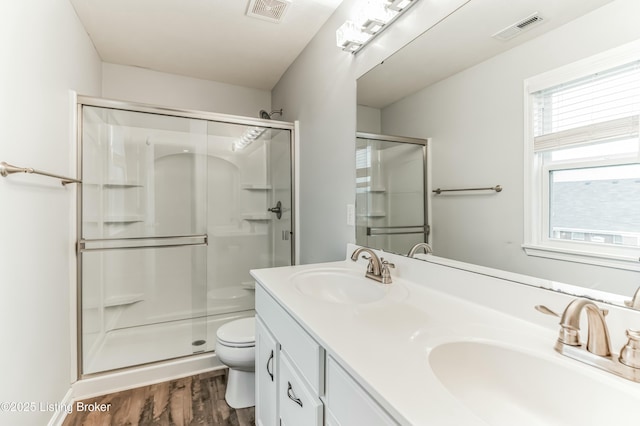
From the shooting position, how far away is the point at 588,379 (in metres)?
0.59

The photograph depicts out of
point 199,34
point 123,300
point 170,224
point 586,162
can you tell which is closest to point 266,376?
point 586,162

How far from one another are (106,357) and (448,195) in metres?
2.37

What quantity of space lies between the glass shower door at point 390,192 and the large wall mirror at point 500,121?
56mm

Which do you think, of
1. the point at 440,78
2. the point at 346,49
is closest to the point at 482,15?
the point at 440,78

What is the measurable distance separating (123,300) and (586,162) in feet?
8.84

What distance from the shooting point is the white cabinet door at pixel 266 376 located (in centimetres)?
116

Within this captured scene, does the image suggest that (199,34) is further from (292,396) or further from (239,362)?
(292,396)

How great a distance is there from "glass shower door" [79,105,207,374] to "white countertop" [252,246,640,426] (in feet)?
4.65

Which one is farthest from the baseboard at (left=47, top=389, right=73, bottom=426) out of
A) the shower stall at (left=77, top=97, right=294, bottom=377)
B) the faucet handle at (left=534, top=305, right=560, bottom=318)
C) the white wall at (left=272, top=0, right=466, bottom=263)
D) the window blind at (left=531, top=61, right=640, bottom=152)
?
the window blind at (left=531, top=61, right=640, bottom=152)

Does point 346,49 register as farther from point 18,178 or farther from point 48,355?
point 48,355

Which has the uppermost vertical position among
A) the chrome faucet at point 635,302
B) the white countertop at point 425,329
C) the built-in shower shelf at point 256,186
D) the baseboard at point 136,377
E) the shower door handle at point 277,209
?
the built-in shower shelf at point 256,186

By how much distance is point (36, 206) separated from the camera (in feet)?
4.43

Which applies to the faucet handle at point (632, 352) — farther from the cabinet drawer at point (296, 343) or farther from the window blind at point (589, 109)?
the cabinet drawer at point (296, 343)

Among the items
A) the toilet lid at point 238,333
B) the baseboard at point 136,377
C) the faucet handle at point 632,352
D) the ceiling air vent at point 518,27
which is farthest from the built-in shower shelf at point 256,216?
the faucet handle at point 632,352
